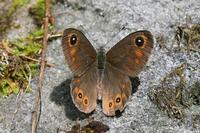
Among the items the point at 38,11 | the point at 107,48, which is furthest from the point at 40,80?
the point at 38,11

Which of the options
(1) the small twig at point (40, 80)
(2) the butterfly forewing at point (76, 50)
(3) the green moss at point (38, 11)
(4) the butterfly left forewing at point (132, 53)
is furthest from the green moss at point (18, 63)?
(4) the butterfly left forewing at point (132, 53)

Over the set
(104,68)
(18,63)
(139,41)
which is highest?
(139,41)

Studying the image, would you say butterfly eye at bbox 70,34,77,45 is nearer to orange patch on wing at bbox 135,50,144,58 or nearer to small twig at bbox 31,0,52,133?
orange patch on wing at bbox 135,50,144,58

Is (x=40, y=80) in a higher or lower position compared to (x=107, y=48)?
lower

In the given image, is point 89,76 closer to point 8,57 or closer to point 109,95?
point 109,95

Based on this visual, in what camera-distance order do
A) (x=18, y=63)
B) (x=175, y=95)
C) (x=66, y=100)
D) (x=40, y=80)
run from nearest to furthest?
1. (x=175, y=95)
2. (x=66, y=100)
3. (x=40, y=80)
4. (x=18, y=63)

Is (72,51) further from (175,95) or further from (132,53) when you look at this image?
(175,95)

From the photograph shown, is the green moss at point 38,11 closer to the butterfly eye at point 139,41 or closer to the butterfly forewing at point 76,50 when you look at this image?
the butterfly forewing at point 76,50
